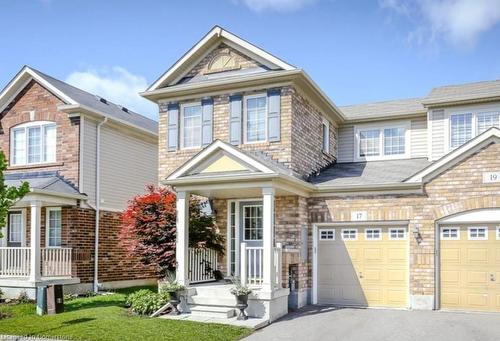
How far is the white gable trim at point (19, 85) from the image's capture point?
1958 cm

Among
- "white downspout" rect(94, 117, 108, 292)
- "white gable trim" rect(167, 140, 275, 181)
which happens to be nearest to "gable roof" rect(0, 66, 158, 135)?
"white downspout" rect(94, 117, 108, 292)

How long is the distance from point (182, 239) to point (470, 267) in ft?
25.4

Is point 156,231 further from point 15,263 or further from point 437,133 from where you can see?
point 437,133

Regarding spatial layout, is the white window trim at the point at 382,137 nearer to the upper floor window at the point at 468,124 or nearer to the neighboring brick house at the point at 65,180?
the upper floor window at the point at 468,124

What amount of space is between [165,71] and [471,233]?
10241 millimetres

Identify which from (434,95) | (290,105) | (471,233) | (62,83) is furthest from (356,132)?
(62,83)

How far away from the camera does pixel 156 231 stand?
15.4 metres

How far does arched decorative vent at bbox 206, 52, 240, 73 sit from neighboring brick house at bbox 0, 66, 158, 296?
186 inches

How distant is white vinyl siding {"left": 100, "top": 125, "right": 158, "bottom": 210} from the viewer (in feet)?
65.3

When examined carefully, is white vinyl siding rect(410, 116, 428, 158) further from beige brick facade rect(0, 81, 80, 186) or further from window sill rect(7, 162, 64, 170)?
window sill rect(7, 162, 64, 170)

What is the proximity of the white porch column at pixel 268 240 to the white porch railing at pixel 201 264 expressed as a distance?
264cm

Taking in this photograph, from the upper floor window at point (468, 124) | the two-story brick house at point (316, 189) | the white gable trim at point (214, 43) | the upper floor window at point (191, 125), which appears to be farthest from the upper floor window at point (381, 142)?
the upper floor window at point (191, 125)

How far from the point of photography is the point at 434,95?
18.8 m

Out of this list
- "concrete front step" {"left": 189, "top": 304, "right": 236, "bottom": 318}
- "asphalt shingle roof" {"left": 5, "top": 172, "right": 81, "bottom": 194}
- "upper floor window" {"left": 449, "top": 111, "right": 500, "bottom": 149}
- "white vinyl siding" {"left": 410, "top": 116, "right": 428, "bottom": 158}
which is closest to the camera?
"concrete front step" {"left": 189, "top": 304, "right": 236, "bottom": 318}
